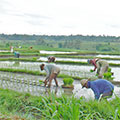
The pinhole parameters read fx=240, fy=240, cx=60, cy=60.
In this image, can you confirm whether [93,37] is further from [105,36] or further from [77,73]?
[77,73]

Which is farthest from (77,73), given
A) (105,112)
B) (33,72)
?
(105,112)

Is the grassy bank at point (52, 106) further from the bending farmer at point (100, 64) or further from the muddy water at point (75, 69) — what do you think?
the muddy water at point (75, 69)

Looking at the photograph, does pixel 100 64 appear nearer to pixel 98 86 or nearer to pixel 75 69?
pixel 98 86

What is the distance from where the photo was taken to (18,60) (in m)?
21.0

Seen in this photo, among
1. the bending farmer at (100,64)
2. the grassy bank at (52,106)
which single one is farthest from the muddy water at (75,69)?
the grassy bank at (52,106)

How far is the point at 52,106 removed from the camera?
385cm

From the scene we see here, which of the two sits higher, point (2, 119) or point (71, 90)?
point (2, 119)

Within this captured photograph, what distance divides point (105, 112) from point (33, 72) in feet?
27.6

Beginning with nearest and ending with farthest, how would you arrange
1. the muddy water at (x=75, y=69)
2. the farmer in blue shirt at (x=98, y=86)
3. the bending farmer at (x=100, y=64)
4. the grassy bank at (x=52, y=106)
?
1. the grassy bank at (x=52, y=106)
2. the farmer in blue shirt at (x=98, y=86)
3. the bending farmer at (x=100, y=64)
4. the muddy water at (x=75, y=69)

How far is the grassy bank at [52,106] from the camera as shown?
3.87 meters

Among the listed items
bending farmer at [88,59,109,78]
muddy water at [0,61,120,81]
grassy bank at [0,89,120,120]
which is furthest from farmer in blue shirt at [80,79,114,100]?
muddy water at [0,61,120,81]

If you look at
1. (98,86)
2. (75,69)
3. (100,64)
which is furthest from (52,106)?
(75,69)

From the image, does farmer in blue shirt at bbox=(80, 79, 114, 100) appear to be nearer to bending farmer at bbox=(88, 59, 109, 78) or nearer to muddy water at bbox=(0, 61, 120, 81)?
bending farmer at bbox=(88, 59, 109, 78)

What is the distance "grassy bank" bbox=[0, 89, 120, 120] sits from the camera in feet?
12.7
